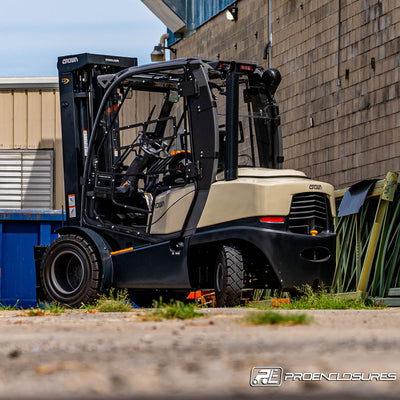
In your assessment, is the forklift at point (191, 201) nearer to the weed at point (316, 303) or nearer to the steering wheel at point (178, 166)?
the steering wheel at point (178, 166)

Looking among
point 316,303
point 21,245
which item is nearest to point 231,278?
point 316,303

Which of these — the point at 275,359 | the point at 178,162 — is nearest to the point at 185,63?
the point at 178,162

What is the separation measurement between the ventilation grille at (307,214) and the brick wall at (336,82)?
9.99ft

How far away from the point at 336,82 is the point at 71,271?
600 centimetres

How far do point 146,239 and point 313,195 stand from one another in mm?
2120

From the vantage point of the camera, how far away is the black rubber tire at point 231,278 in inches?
406

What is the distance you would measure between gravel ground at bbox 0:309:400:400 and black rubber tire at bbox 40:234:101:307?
4.94 meters

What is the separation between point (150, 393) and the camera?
10.8 ft

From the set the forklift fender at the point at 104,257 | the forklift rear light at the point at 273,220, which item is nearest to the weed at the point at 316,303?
the forklift rear light at the point at 273,220

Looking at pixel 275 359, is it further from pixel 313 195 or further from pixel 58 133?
pixel 58 133

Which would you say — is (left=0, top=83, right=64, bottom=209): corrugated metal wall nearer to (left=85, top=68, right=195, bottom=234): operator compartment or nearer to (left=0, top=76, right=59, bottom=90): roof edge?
(left=0, top=76, right=59, bottom=90): roof edge

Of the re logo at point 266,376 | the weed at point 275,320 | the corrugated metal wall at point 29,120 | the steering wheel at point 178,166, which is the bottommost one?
the re logo at point 266,376

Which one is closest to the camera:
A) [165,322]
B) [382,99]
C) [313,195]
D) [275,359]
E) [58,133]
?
[275,359]

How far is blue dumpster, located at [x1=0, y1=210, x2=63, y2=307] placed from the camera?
49.3 feet
